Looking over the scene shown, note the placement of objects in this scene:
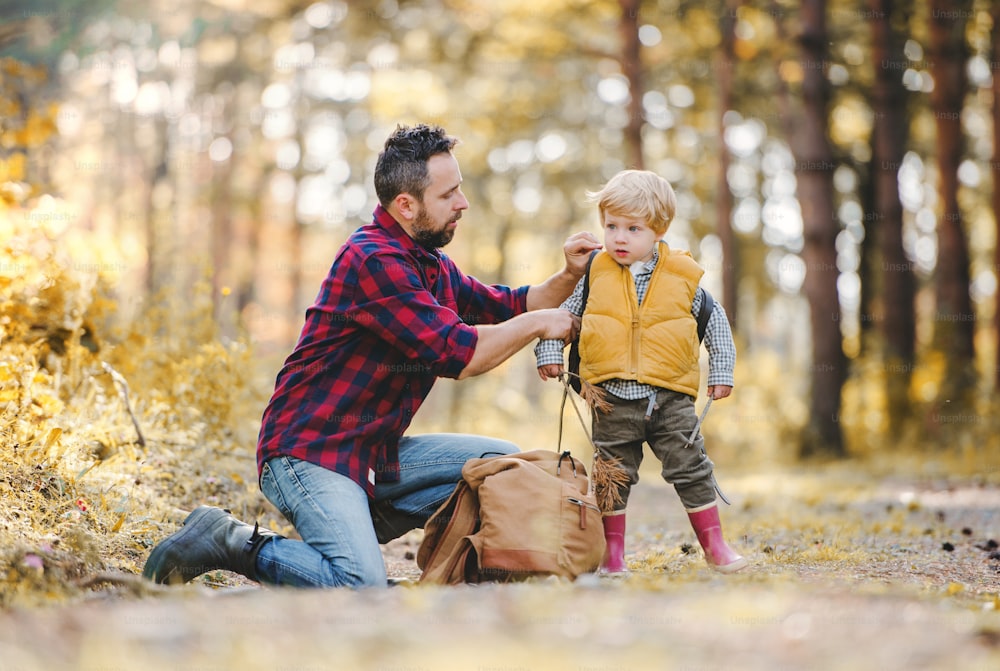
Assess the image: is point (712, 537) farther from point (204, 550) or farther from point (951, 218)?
point (951, 218)

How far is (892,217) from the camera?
49.7 feet

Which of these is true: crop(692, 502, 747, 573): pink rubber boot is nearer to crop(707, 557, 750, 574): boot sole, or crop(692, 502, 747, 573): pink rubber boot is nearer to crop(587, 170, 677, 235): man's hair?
crop(707, 557, 750, 574): boot sole

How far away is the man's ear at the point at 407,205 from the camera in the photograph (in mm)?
4770

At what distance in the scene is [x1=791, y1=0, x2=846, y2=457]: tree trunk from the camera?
44.5 ft

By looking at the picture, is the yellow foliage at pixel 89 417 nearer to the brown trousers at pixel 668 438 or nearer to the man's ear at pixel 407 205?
the man's ear at pixel 407 205

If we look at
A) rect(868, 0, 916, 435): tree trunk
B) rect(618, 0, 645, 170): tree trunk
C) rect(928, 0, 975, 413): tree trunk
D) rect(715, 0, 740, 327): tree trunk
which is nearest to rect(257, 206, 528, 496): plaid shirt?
rect(928, 0, 975, 413): tree trunk

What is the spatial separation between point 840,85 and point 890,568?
517 inches

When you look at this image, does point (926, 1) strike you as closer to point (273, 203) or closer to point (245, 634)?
point (245, 634)

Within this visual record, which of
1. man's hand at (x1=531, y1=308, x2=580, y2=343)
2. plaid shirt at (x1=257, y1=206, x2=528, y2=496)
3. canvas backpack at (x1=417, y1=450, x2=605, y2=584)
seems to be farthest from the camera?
man's hand at (x1=531, y1=308, x2=580, y2=343)

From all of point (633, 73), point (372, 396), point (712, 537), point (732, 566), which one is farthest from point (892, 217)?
point (372, 396)

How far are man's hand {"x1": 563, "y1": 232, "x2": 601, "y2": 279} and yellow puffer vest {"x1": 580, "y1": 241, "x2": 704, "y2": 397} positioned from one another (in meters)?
0.19

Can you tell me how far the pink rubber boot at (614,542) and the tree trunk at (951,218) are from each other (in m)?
9.94

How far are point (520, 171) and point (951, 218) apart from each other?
923cm

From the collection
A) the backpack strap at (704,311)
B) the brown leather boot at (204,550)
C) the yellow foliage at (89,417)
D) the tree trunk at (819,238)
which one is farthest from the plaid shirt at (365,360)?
the tree trunk at (819,238)
